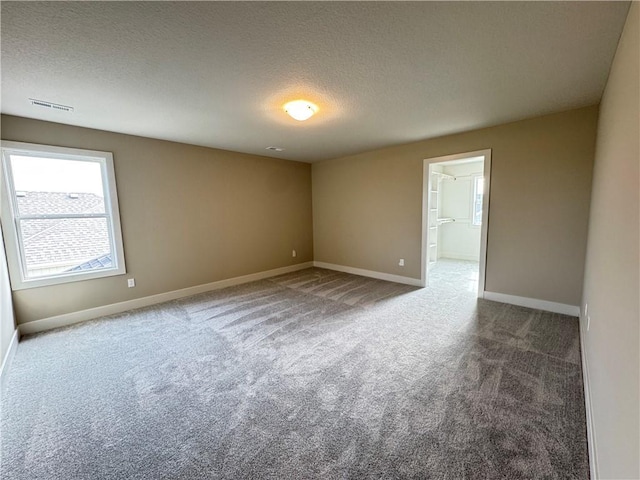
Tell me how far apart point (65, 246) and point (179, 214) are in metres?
1.37

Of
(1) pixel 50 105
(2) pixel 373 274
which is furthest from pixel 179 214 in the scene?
(2) pixel 373 274

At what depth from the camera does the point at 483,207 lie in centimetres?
372

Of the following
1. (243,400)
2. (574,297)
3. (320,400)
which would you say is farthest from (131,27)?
(574,297)

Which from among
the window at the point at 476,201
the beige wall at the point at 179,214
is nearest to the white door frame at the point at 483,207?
the beige wall at the point at 179,214

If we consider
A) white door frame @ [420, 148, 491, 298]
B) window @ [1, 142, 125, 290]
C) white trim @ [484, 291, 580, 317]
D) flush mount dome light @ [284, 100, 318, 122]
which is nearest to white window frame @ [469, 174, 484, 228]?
white door frame @ [420, 148, 491, 298]

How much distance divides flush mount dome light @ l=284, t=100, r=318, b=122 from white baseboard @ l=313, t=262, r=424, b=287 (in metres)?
3.28

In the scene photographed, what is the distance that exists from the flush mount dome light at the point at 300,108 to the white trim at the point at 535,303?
3396 millimetres

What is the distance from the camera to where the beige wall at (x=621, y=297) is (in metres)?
0.94

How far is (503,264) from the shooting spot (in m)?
3.63

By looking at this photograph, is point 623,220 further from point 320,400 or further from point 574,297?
point 574,297

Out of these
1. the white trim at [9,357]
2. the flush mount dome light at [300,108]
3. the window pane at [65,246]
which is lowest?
the white trim at [9,357]

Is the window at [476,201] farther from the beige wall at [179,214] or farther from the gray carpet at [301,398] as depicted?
the beige wall at [179,214]

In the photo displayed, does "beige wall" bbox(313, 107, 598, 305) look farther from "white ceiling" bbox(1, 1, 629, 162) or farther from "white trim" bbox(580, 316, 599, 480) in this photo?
"white trim" bbox(580, 316, 599, 480)

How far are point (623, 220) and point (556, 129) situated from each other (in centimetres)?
253
